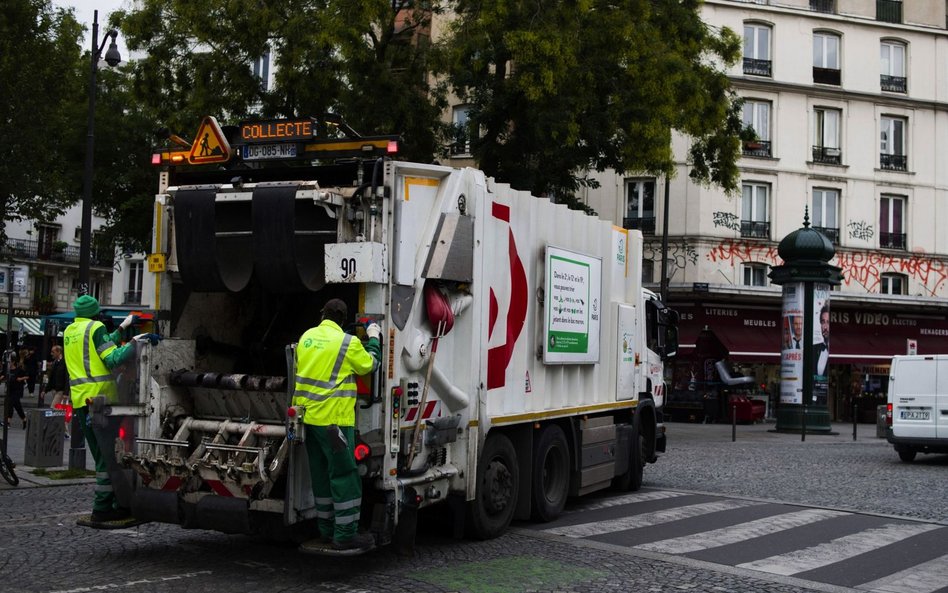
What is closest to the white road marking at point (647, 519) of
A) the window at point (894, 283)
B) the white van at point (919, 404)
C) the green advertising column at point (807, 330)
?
the white van at point (919, 404)

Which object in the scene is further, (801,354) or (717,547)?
(801,354)

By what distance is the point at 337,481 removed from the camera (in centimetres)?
702

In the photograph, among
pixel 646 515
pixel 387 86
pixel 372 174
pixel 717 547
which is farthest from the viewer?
pixel 387 86

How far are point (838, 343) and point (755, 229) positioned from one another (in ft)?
15.0

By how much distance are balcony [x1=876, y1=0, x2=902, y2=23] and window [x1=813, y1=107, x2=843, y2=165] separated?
4.03 m

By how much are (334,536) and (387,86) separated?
1418 cm

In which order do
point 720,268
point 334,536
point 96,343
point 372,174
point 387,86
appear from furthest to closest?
point 720,268 → point 387,86 → point 96,343 → point 372,174 → point 334,536

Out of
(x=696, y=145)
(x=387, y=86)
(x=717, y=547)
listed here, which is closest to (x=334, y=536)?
(x=717, y=547)

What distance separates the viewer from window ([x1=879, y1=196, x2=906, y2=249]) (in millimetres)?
35125

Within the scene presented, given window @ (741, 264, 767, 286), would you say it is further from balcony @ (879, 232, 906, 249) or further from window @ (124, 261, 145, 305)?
window @ (124, 261, 145, 305)

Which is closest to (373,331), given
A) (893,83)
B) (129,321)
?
(129,321)

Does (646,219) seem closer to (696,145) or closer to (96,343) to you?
(696,145)

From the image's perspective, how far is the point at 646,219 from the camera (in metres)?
33.6

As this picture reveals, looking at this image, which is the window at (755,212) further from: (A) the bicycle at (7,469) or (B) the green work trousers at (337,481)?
(B) the green work trousers at (337,481)
